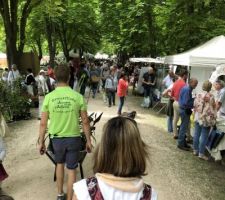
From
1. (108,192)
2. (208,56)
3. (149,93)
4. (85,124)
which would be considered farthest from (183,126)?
(149,93)

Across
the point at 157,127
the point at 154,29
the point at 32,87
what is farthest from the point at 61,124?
the point at 154,29

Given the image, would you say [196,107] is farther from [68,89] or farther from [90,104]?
[90,104]

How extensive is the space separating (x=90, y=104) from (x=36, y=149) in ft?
29.1

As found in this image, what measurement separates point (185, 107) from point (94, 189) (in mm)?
7845

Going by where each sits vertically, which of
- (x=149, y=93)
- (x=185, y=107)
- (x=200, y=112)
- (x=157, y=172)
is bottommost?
(x=149, y=93)

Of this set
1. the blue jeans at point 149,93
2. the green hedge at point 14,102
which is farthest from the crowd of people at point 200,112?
the blue jeans at point 149,93

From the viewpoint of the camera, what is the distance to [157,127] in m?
13.2

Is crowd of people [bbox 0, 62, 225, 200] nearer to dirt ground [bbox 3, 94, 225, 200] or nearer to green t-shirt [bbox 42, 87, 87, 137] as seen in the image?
green t-shirt [bbox 42, 87, 87, 137]

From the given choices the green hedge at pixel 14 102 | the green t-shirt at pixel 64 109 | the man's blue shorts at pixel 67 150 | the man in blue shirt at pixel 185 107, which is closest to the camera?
the green t-shirt at pixel 64 109

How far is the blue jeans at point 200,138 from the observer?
9.24m

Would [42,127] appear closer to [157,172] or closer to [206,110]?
[157,172]

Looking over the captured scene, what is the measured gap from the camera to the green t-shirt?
550 cm

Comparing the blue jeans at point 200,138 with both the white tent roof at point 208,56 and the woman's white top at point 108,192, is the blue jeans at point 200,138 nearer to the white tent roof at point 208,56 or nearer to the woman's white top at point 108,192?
the white tent roof at point 208,56

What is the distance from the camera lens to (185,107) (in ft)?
33.0
